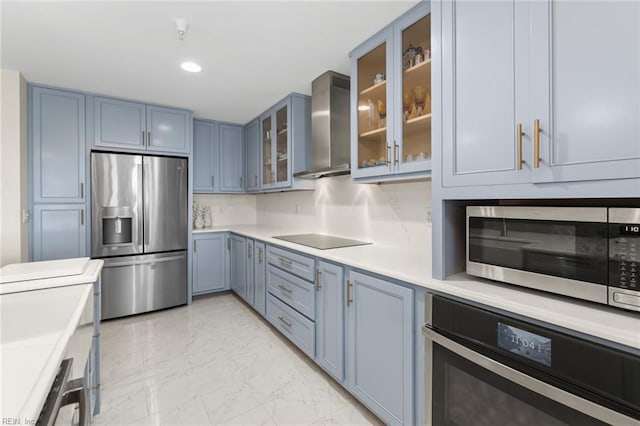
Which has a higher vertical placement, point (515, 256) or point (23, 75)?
point (23, 75)

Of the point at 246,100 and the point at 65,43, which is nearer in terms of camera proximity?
the point at 65,43

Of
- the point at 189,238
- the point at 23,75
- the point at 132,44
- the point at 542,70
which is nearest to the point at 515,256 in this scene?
the point at 542,70

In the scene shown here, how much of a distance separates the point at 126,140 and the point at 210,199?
53.3 inches

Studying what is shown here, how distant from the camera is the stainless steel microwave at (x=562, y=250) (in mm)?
844

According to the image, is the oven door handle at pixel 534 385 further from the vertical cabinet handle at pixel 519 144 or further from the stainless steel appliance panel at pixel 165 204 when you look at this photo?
the stainless steel appliance panel at pixel 165 204

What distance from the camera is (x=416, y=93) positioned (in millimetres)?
1737

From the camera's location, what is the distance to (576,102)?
2.98ft

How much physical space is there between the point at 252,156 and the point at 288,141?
105 centimetres

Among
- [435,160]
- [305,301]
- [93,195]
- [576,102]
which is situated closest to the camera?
[576,102]

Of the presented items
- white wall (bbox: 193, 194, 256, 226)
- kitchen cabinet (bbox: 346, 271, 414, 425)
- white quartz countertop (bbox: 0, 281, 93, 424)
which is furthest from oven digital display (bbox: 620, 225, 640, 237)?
white wall (bbox: 193, 194, 256, 226)

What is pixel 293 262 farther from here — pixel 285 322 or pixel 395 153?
pixel 395 153

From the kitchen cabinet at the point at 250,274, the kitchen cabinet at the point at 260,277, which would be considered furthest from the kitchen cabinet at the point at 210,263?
the kitchen cabinet at the point at 260,277

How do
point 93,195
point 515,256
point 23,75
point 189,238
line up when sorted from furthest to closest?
point 189,238, point 93,195, point 23,75, point 515,256

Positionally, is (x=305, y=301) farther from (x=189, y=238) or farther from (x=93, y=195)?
(x=93, y=195)
